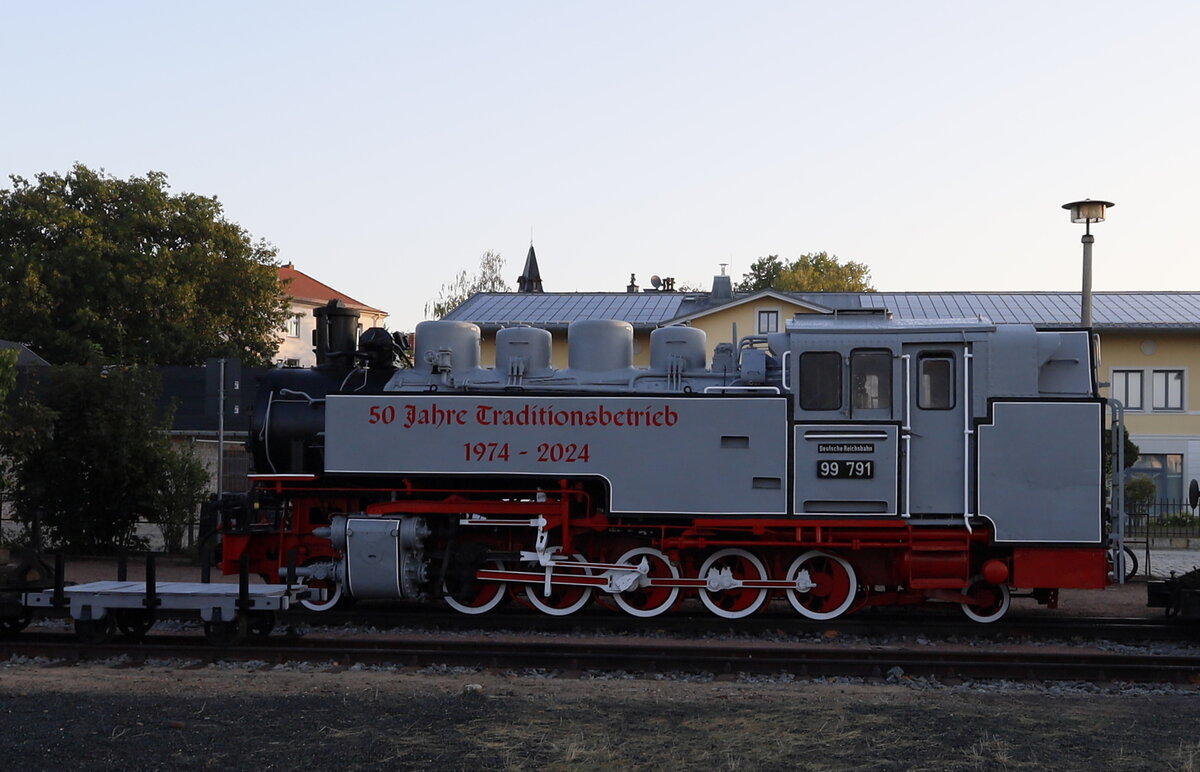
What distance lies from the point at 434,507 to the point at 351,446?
1165mm

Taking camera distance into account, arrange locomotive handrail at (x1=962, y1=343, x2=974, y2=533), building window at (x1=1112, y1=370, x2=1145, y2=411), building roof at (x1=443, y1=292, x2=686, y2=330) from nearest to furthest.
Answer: locomotive handrail at (x1=962, y1=343, x2=974, y2=533) → building window at (x1=1112, y1=370, x2=1145, y2=411) → building roof at (x1=443, y1=292, x2=686, y2=330)

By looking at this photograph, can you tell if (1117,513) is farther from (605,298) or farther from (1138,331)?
(605,298)

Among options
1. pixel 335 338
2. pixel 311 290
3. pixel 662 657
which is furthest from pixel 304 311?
pixel 662 657

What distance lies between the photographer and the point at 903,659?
10.2m

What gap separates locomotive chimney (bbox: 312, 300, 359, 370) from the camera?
44.9 feet

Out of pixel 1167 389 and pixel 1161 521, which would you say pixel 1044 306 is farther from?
pixel 1161 521

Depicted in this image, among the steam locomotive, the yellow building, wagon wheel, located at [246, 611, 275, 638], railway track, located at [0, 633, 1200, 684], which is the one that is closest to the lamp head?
the steam locomotive

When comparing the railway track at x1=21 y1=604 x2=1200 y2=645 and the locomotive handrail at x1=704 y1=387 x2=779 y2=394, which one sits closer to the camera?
the railway track at x1=21 y1=604 x2=1200 y2=645

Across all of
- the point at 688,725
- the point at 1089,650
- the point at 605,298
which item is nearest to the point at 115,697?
the point at 688,725

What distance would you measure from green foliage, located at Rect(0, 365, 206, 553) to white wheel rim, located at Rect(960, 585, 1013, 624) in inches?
556

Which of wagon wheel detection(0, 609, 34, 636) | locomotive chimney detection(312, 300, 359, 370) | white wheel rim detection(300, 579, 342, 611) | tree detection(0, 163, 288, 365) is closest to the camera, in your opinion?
wagon wheel detection(0, 609, 34, 636)

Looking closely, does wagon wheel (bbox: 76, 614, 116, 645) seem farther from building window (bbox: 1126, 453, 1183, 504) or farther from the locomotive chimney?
building window (bbox: 1126, 453, 1183, 504)

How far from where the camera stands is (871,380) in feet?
39.5

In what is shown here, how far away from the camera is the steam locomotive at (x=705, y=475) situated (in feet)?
39.0
